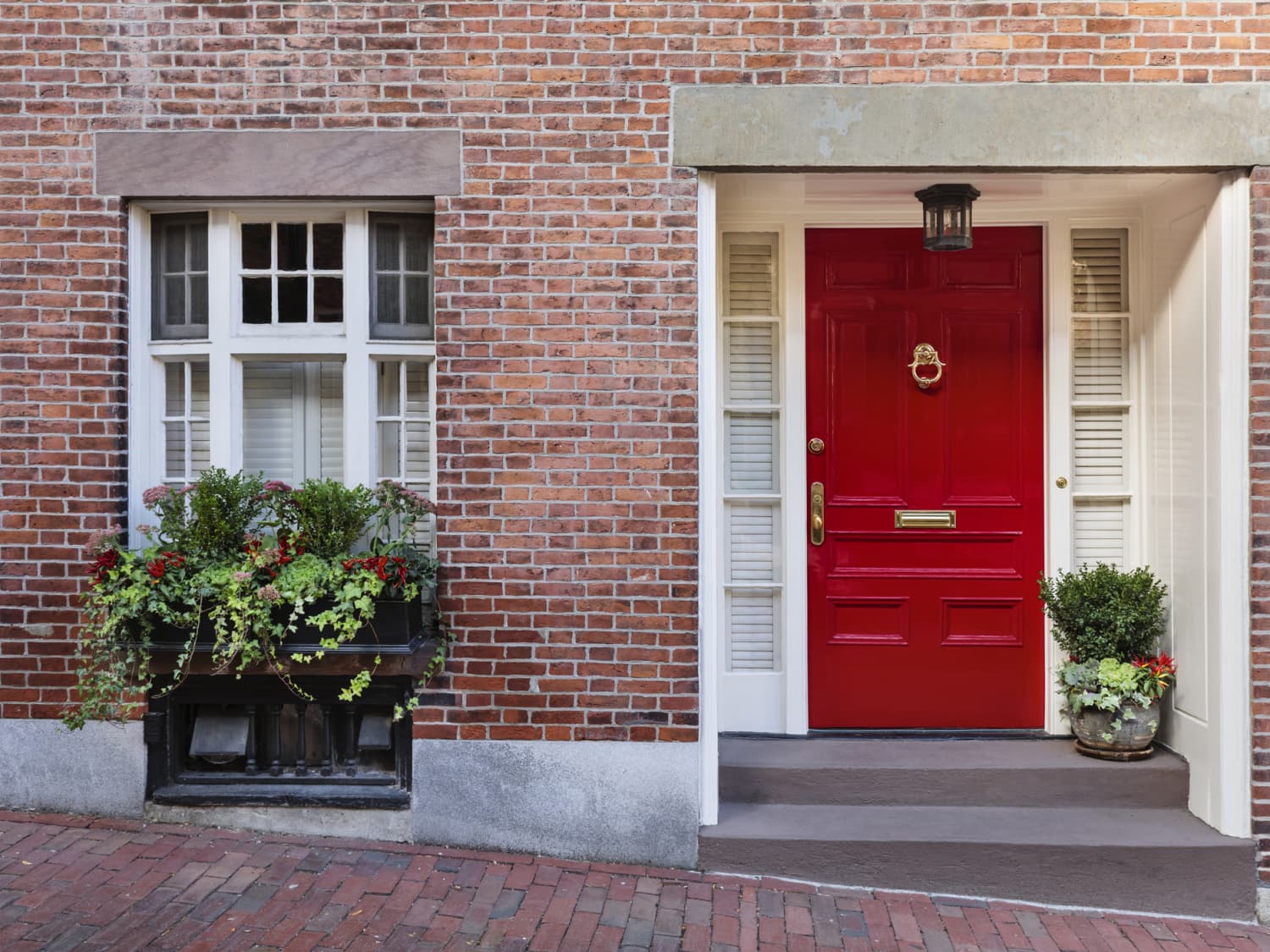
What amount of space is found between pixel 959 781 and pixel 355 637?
9.22 ft

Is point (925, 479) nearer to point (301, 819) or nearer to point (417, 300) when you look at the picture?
point (417, 300)

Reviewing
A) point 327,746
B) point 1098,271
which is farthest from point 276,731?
point 1098,271

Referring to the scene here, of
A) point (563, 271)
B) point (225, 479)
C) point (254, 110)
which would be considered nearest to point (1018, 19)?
point (563, 271)

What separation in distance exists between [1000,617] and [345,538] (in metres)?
3.25

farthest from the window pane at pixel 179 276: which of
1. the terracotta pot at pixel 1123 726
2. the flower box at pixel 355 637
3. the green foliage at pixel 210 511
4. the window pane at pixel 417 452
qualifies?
the terracotta pot at pixel 1123 726

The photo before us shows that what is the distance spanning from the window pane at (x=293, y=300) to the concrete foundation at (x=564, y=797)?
204 cm

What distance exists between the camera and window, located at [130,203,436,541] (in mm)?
4719

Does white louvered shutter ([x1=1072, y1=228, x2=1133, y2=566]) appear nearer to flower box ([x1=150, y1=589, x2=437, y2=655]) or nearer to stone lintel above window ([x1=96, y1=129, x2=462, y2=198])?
stone lintel above window ([x1=96, y1=129, x2=462, y2=198])

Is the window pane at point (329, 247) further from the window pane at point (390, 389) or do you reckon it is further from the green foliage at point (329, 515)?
the green foliage at point (329, 515)

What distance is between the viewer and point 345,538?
4461 mm

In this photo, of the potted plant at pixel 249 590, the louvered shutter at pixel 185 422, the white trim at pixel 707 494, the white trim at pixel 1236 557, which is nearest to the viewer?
the potted plant at pixel 249 590

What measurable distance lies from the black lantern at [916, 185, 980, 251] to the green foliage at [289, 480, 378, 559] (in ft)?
9.39

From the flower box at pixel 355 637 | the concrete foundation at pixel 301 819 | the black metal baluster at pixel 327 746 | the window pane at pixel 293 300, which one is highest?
the window pane at pixel 293 300

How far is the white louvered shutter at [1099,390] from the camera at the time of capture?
518cm
